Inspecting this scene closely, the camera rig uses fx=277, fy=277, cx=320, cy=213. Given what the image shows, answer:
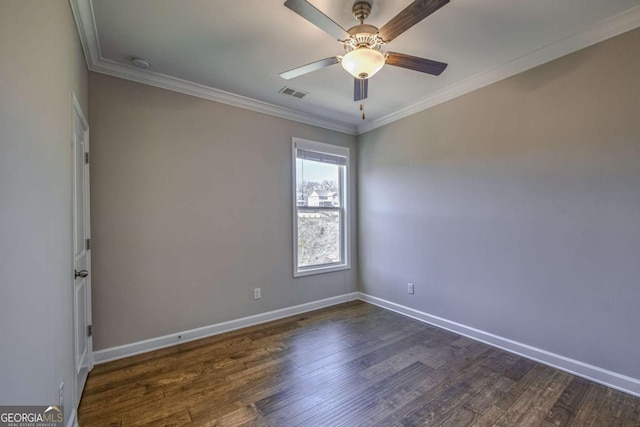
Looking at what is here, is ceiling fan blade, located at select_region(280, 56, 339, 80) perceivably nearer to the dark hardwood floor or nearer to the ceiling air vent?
the ceiling air vent

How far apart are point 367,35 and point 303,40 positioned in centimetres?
66

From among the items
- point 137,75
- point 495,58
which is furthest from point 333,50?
point 137,75

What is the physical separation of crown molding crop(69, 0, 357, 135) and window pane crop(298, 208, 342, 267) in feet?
4.18

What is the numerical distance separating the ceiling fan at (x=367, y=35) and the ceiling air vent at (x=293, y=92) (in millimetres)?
1058

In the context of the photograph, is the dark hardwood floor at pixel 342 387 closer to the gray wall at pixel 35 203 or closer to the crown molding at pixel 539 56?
the gray wall at pixel 35 203

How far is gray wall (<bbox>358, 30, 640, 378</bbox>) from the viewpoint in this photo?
2.08 m

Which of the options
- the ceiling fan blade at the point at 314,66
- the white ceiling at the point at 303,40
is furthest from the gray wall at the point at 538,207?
the ceiling fan blade at the point at 314,66

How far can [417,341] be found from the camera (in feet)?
9.52

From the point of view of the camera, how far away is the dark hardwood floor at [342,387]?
1.83 metres

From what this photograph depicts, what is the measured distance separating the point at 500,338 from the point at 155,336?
135 inches

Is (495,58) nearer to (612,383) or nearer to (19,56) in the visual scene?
(612,383)

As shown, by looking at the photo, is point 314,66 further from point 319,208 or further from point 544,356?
point 544,356

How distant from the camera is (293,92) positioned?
3.16 m

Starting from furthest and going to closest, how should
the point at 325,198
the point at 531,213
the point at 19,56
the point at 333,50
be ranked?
the point at 325,198 → the point at 531,213 → the point at 333,50 → the point at 19,56
